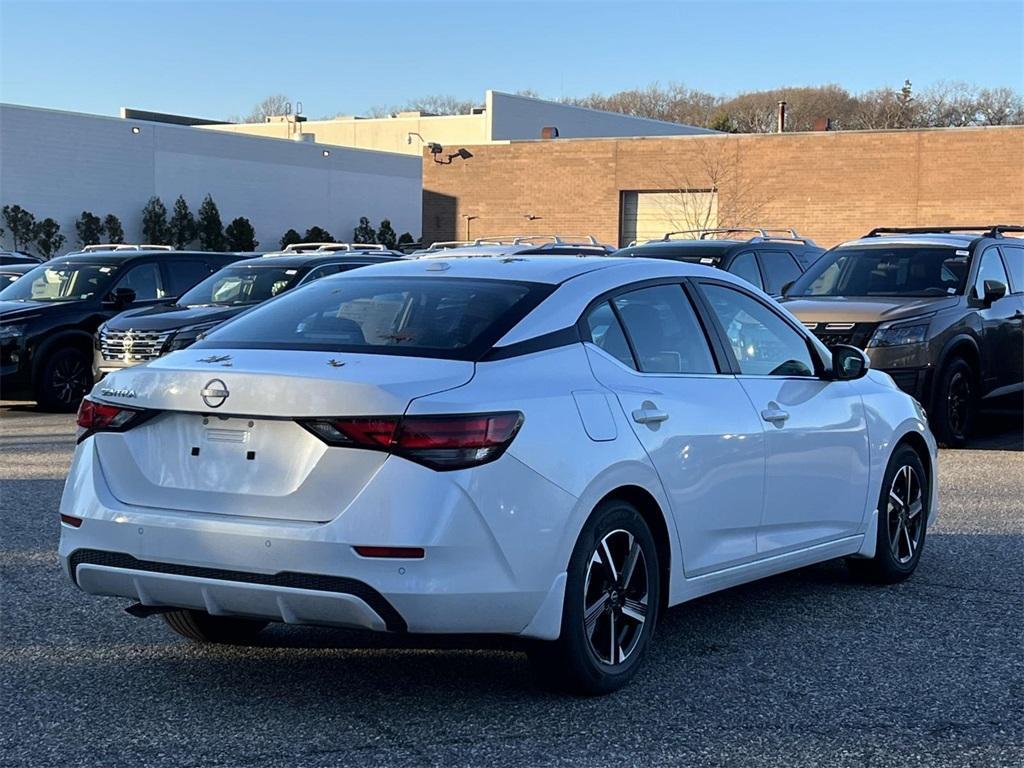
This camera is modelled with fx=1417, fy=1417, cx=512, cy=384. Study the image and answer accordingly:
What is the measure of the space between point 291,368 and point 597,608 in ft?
4.68

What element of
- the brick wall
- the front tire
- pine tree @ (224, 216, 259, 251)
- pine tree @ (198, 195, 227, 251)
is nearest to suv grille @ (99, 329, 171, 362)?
the front tire

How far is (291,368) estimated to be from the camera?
16.2 feet

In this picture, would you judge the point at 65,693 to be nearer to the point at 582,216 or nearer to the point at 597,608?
the point at 597,608

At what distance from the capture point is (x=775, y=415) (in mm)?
6297

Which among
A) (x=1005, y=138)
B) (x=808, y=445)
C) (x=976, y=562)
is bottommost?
(x=976, y=562)

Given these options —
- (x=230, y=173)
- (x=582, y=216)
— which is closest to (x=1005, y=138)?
(x=582, y=216)

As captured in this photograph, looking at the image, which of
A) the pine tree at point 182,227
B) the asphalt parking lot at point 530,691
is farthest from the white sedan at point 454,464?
the pine tree at point 182,227

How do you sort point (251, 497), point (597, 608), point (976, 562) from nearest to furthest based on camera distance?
1. point (251, 497)
2. point (597, 608)
3. point (976, 562)

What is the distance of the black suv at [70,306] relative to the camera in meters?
16.5

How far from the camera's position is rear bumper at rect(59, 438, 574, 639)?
4629 mm

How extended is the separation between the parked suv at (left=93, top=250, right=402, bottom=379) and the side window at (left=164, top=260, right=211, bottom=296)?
689 mm

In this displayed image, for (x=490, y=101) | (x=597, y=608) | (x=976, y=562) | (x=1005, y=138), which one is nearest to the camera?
(x=597, y=608)

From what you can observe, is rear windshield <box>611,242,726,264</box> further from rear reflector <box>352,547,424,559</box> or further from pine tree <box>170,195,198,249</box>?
pine tree <box>170,195,198,249</box>

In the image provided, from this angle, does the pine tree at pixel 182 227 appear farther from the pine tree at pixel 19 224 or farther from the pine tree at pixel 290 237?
the pine tree at pixel 19 224
